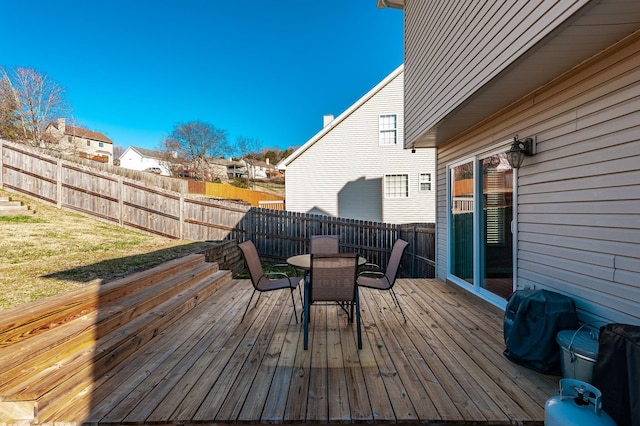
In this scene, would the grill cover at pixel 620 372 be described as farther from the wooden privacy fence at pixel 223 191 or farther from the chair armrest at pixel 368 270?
the wooden privacy fence at pixel 223 191

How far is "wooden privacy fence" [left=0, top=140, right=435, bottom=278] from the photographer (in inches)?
336

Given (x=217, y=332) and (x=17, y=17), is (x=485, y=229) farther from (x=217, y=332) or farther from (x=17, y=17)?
(x=17, y=17)

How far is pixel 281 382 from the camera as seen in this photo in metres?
2.29

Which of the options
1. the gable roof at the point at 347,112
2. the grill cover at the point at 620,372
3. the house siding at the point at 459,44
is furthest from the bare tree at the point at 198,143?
the grill cover at the point at 620,372

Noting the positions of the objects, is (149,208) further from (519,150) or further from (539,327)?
(539,327)

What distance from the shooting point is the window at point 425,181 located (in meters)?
11.9

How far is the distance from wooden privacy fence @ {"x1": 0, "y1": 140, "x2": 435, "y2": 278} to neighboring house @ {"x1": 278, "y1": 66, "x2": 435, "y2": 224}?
389 cm

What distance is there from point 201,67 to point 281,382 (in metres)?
24.1

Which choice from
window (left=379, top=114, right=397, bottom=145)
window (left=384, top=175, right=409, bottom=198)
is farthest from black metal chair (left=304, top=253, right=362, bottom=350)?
window (left=379, top=114, right=397, bottom=145)

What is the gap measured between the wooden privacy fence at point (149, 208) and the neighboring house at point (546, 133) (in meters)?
4.40

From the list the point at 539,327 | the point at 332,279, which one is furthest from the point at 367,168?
the point at 539,327

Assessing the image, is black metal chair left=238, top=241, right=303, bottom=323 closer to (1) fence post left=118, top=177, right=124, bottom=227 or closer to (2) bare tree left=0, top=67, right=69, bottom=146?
(1) fence post left=118, top=177, right=124, bottom=227

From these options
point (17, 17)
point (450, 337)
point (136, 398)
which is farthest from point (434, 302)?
point (17, 17)

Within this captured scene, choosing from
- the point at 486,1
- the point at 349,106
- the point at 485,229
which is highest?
the point at 349,106
